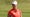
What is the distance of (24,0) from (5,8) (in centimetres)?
71

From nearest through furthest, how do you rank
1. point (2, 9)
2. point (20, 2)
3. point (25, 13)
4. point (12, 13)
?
point (12, 13)
point (25, 13)
point (2, 9)
point (20, 2)

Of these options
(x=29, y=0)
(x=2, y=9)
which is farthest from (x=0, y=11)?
(x=29, y=0)

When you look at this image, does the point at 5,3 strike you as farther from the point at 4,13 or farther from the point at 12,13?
the point at 12,13

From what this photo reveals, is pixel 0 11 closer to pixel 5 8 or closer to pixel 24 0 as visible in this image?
pixel 5 8

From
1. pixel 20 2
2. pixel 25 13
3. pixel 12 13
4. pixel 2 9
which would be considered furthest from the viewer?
pixel 20 2

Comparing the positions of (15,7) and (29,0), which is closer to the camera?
(15,7)

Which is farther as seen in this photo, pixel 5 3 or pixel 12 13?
pixel 5 3

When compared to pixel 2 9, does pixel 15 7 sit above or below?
above

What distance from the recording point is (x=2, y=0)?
353cm

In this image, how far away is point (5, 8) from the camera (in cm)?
320

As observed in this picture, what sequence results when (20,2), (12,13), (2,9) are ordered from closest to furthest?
(12,13), (2,9), (20,2)

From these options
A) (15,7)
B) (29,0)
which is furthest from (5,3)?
(15,7)

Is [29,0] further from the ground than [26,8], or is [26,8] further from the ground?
[29,0]

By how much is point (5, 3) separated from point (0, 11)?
53cm
